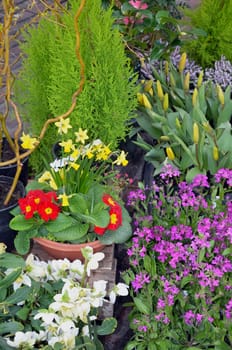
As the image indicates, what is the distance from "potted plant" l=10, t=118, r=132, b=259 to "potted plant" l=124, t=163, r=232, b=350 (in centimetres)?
15

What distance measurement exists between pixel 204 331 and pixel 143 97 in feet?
4.28

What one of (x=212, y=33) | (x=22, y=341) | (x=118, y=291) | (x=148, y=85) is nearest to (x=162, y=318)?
(x=118, y=291)

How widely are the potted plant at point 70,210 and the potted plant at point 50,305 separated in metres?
0.14

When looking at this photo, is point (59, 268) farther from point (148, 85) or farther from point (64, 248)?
point (148, 85)

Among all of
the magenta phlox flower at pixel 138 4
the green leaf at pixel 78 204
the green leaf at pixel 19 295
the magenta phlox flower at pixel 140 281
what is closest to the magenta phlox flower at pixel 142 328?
the magenta phlox flower at pixel 140 281

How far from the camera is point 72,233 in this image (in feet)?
6.63

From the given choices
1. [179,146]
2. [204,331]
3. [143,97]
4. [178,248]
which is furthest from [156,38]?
[204,331]

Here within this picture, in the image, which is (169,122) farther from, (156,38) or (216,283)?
(216,283)

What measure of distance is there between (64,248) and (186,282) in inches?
20.3

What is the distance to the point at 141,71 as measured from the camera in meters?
3.17

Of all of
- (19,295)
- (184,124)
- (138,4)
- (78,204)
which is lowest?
(19,295)

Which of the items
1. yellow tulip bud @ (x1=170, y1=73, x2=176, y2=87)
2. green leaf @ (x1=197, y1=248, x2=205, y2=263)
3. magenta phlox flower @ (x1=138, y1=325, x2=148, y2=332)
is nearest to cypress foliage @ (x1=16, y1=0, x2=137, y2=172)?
yellow tulip bud @ (x1=170, y1=73, x2=176, y2=87)

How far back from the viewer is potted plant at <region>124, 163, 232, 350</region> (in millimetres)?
1727

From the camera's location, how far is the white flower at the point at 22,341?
1.69 metres
